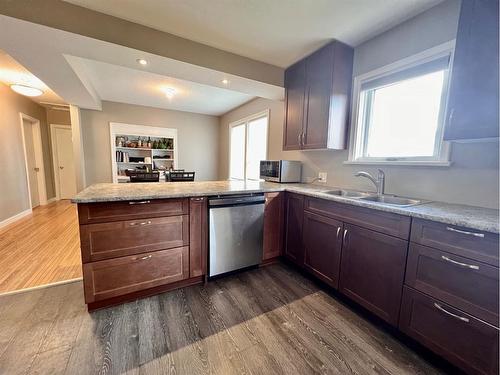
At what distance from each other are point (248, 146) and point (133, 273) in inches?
126

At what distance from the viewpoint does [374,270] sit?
151 cm

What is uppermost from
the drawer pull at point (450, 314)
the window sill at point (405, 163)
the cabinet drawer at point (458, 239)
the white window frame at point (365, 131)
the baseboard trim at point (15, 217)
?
the white window frame at point (365, 131)

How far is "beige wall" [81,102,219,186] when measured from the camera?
4.40m

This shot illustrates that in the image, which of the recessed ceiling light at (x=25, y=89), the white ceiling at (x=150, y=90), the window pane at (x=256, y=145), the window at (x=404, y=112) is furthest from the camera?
the window pane at (x=256, y=145)

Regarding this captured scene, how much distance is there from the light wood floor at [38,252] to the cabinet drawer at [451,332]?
9.30 ft

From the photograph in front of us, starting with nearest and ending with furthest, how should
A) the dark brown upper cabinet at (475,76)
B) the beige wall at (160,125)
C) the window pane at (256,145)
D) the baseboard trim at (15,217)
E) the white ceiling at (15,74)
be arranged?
the dark brown upper cabinet at (475,76) → the white ceiling at (15,74) → the baseboard trim at (15,217) → the window pane at (256,145) → the beige wall at (160,125)

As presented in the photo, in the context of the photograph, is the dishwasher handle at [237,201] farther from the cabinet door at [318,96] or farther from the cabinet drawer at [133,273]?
the cabinet door at [318,96]

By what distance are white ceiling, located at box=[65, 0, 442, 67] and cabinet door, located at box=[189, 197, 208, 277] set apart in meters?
1.57

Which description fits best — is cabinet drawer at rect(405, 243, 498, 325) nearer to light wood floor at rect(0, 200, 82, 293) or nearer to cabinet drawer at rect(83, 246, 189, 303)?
cabinet drawer at rect(83, 246, 189, 303)

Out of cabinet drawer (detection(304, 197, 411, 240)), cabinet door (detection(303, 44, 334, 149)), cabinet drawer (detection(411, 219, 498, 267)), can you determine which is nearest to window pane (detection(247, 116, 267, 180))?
cabinet door (detection(303, 44, 334, 149))

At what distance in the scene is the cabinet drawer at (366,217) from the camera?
4.42ft

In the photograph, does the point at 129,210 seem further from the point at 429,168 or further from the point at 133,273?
the point at 429,168

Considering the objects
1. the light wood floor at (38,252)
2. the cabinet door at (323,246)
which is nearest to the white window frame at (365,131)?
the cabinet door at (323,246)

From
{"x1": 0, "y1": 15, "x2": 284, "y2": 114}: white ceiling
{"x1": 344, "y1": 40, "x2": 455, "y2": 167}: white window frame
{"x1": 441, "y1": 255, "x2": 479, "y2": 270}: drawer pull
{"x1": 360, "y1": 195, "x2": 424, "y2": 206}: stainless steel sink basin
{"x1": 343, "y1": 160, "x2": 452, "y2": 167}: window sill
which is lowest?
{"x1": 441, "y1": 255, "x2": 479, "y2": 270}: drawer pull
